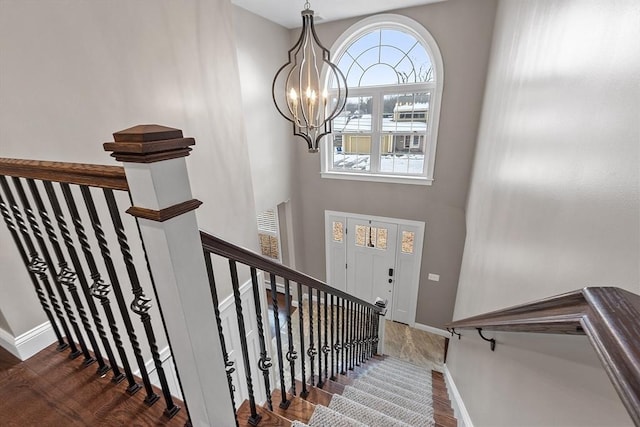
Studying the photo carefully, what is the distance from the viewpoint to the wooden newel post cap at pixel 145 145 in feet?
2.01

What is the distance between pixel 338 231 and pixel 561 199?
4055mm

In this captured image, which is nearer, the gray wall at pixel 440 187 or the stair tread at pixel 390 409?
the stair tread at pixel 390 409

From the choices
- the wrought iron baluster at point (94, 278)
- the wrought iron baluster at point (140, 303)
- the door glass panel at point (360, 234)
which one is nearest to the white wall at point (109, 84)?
the wrought iron baluster at point (94, 278)

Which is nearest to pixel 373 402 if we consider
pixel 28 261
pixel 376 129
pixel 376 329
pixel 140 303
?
pixel 376 329

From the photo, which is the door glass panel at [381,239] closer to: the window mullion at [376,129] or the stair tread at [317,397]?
the window mullion at [376,129]

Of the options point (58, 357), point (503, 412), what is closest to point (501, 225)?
point (503, 412)

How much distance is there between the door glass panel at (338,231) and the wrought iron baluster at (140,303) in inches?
163

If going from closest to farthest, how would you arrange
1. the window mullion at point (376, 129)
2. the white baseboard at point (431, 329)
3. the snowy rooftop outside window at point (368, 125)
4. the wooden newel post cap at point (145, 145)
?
the wooden newel post cap at point (145, 145) < the snowy rooftop outside window at point (368, 125) < the window mullion at point (376, 129) < the white baseboard at point (431, 329)

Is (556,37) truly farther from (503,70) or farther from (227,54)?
(227,54)

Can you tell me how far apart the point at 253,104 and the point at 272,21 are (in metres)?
1.23

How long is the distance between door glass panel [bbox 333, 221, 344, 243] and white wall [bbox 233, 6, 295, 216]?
3.53 ft

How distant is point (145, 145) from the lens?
0.61 metres

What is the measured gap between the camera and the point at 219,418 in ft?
3.20

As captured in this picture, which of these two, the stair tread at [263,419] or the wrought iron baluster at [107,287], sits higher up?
the wrought iron baluster at [107,287]
